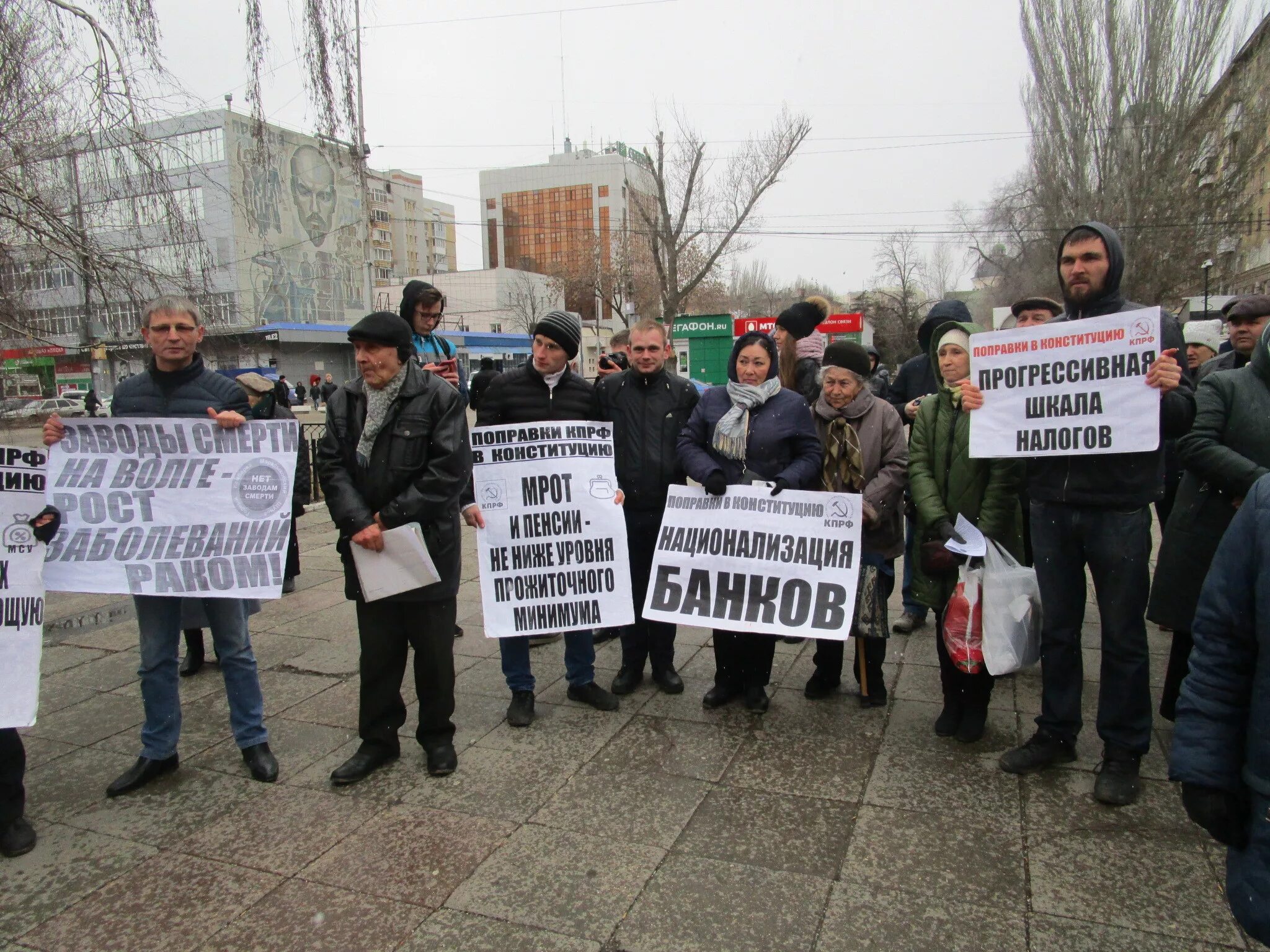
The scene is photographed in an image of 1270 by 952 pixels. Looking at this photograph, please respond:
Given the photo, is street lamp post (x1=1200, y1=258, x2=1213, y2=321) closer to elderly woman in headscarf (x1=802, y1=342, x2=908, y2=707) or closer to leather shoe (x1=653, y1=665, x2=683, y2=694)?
elderly woman in headscarf (x1=802, y1=342, x2=908, y2=707)

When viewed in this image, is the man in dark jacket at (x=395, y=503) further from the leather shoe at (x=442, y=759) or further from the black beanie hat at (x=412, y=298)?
the black beanie hat at (x=412, y=298)

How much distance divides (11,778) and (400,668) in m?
1.51

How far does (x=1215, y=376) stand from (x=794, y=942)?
277 cm

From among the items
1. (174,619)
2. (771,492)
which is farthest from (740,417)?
(174,619)

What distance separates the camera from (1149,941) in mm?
2375

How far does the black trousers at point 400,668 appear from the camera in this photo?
3.68m

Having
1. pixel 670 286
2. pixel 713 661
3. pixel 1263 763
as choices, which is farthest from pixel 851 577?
pixel 670 286

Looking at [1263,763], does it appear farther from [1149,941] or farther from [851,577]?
[851,577]

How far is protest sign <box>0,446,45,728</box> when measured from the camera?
10.2 ft

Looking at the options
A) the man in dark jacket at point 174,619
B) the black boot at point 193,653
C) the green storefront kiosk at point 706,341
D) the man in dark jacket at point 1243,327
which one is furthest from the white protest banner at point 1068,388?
the green storefront kiosk at point 706,341

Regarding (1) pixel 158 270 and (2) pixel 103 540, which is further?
(1) pixel 158 270

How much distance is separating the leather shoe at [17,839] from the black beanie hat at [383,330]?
Answer: 7.62 feet

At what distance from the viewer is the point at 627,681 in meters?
4.51

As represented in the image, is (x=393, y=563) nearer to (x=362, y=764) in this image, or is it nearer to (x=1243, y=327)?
(x=362, y=764)
